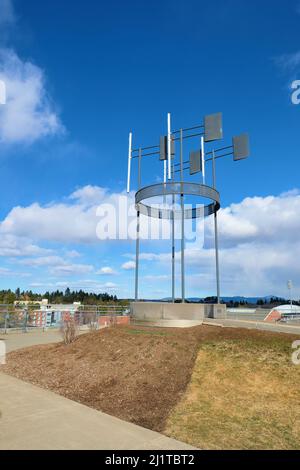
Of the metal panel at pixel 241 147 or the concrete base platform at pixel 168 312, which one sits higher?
the metal panel at pixel 241 147

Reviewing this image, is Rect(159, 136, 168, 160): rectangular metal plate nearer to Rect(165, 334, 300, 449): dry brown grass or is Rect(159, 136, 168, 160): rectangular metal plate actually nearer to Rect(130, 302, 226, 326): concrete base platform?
Rect(130, 302, 226, 326): concrete base platform

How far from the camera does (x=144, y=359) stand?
10102mm

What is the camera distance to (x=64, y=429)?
5.97 m

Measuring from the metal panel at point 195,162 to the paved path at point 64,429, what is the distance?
12.3m

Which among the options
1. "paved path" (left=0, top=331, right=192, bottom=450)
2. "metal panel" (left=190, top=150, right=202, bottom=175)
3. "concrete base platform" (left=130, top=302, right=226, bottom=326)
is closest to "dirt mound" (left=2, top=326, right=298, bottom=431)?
"paved path" (left=0, top=331, right=192, bottom=450)

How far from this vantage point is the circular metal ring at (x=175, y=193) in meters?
15.6

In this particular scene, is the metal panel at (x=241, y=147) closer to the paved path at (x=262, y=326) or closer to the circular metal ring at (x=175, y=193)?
the circular metal ring at (x=175, y=193)

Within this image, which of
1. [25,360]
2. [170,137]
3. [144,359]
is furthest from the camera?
[170,137]

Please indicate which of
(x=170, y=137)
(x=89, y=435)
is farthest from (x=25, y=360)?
(x=170, y=137)

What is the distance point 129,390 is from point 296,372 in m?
3.87

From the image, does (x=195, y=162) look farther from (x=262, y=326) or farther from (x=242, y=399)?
(x=242, y=399)

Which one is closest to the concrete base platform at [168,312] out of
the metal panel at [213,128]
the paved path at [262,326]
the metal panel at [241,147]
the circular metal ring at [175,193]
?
the paved path at [262,326]
